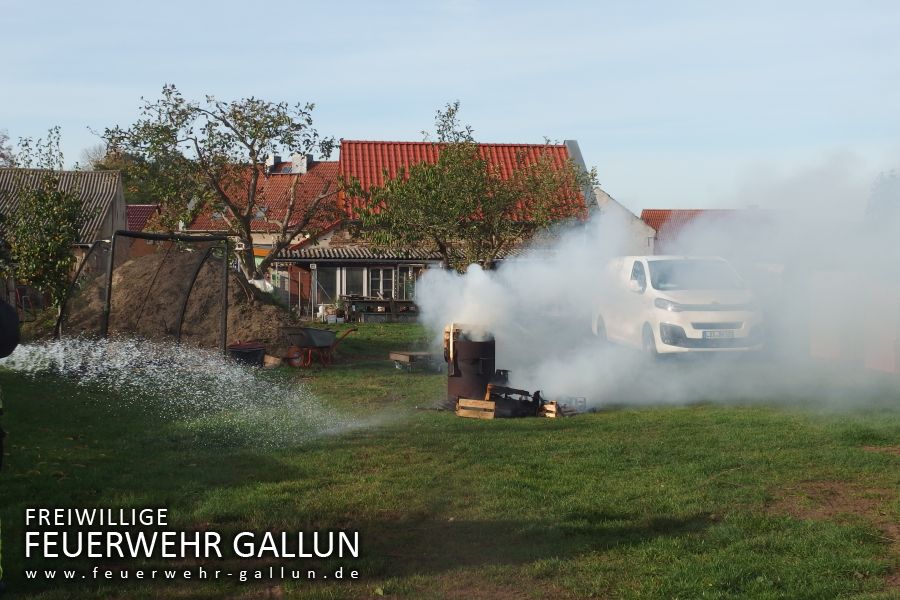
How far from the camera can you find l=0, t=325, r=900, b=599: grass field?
5.82 metres

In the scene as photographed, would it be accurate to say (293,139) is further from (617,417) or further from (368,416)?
(617,417)

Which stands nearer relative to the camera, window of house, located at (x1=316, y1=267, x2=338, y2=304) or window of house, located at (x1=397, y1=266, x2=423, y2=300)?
window of house, located at (x1=397, y1=266, x2=423, y2=300)

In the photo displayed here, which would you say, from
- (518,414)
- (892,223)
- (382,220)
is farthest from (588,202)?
(518,414)

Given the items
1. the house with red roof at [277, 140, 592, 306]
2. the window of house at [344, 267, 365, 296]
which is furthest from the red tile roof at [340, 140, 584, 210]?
the window of house at [344, 267, 365, 296]

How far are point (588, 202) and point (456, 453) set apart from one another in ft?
60.4

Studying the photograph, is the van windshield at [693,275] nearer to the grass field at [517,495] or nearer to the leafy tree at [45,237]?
the grass field at [517,495]

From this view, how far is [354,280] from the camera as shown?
121ft

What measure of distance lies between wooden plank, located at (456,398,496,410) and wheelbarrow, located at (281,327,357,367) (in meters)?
6.55

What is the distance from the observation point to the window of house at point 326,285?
120ft

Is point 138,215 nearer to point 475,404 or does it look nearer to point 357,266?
point 357,266

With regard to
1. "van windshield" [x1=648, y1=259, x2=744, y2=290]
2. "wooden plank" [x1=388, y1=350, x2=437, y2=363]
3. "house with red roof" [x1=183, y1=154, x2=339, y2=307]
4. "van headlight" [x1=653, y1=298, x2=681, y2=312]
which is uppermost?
"house with red roof" [x1=183, y1=154, x2=339, y2=307]

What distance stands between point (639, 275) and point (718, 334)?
7.64 ft

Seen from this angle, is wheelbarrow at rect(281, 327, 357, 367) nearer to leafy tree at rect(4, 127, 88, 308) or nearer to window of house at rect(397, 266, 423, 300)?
leafy tree at rect(4, 127, 88, 308)

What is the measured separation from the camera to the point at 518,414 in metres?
12.6
